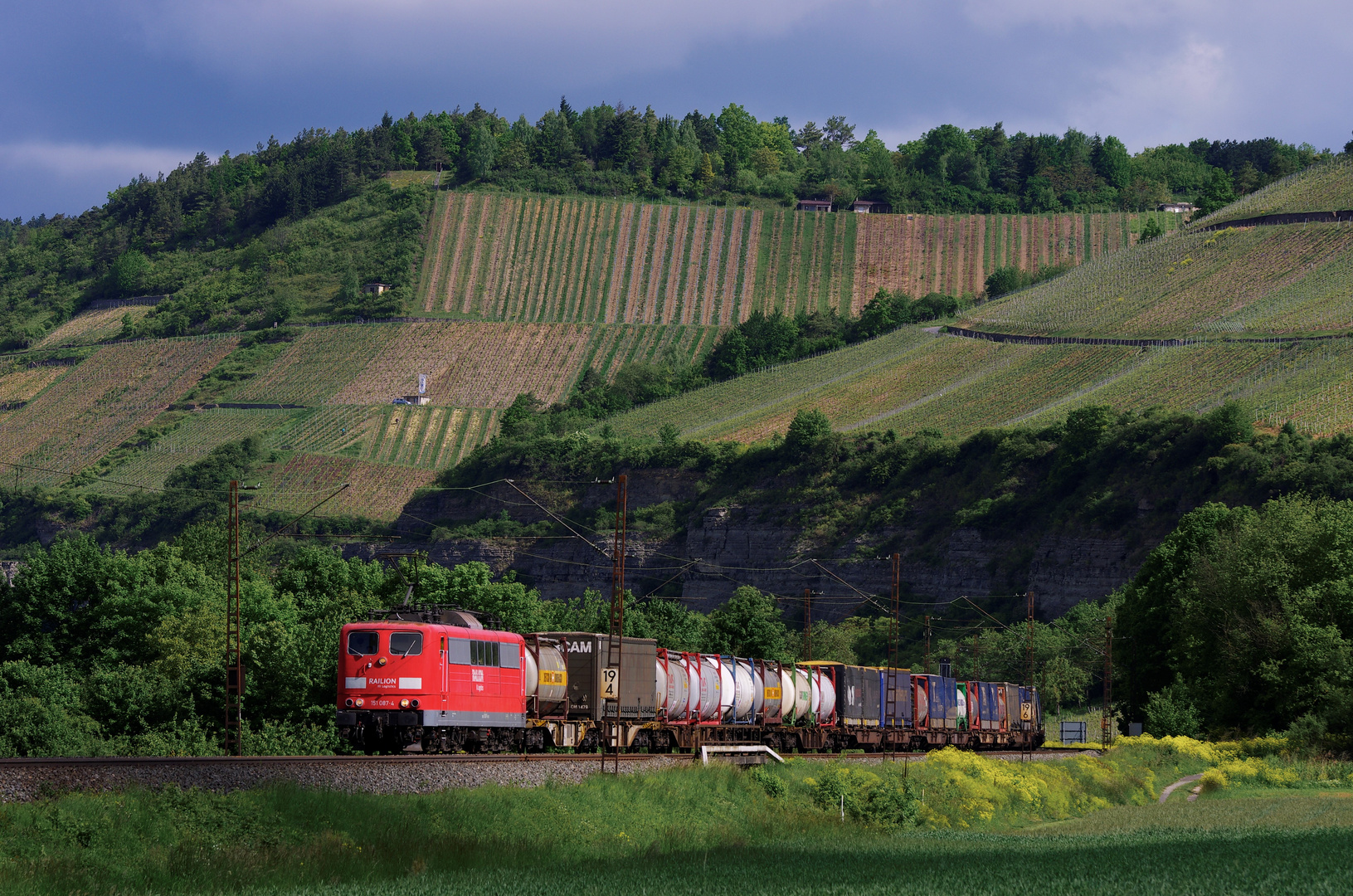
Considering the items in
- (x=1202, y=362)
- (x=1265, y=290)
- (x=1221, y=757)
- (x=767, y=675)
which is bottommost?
(x=1221, y=757)

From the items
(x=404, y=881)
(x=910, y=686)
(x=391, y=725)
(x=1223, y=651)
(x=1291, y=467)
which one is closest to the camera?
(x=404, y=881)

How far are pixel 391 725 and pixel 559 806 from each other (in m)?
7.77

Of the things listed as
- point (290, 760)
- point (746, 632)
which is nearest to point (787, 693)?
point (290, 760)

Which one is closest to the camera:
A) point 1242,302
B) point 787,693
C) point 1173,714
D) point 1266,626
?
point 787,693

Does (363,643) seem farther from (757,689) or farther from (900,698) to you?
(900,698)

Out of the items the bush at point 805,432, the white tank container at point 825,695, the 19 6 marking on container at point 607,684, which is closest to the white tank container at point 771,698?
the white tank container at point 825,695

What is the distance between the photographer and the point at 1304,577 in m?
69.4

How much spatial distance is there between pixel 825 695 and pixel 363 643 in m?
24.9

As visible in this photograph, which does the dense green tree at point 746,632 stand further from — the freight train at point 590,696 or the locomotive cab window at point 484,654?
the locomotive cab window at point 484,654

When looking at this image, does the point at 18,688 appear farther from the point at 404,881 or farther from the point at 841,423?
the point at 841,423

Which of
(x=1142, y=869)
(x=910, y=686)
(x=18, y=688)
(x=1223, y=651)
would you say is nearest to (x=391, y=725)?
(x=1142, y=869)

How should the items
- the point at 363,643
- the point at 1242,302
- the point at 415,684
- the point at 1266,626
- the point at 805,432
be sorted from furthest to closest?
the point at 1242,302, the point at 805,432, the point at 1266,626, the point at 363,643, the point at 415,684

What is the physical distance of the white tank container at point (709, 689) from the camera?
51.0 m

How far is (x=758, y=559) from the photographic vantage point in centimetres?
15638
